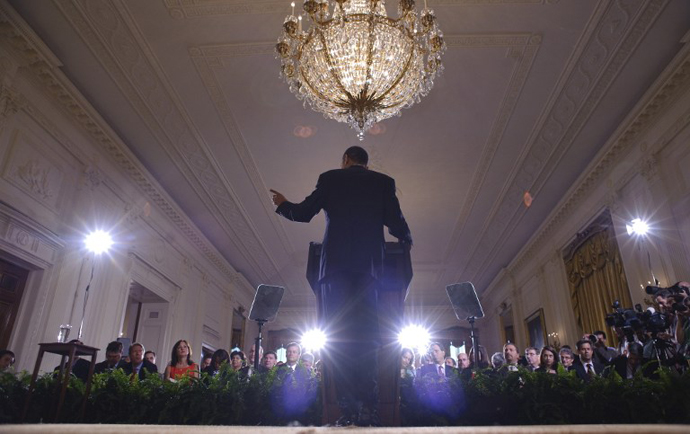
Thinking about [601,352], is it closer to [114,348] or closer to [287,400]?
[287,400]

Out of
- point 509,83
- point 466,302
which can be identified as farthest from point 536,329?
point 466,302

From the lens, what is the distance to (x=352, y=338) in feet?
7.70

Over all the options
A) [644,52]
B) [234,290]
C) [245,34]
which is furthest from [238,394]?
[234,290]

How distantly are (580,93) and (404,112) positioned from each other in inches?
92.4

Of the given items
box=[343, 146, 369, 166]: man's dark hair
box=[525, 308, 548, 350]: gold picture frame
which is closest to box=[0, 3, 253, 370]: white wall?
box=[343, 146, 369, 166]: man's dark hair

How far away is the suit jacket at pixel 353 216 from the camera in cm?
247

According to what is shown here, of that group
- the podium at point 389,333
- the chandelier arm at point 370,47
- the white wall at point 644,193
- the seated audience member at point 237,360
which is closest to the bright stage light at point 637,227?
the white wall at point 644,193

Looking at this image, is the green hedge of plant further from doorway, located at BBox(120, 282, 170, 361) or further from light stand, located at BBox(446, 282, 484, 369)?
doorway, located at BBox(120, 282, 170, 361)

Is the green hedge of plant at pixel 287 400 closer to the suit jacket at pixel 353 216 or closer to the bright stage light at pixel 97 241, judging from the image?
the suit jacket at pixel 353 216

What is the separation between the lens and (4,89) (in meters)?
4.84

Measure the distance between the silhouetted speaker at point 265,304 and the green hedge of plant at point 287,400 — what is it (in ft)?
3.54

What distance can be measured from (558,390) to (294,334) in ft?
51.1

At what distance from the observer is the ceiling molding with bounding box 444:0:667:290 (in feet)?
16.3

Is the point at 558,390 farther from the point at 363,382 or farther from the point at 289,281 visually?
the point at 289,281
